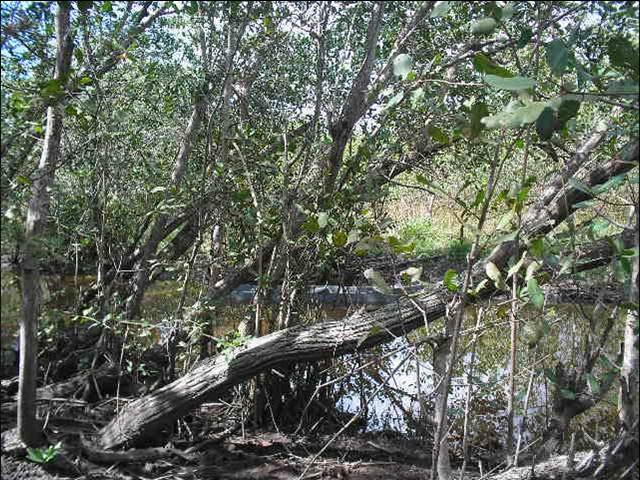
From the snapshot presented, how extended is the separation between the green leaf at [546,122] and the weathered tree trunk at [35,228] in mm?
1531

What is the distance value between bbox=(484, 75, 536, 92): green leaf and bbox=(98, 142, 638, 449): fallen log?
1.57 m

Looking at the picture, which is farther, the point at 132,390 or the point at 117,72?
the point at 132,390

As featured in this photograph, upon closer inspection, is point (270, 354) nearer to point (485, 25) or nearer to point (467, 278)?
point (467, 278)

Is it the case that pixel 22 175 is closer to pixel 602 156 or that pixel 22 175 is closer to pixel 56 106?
pixel 56 106

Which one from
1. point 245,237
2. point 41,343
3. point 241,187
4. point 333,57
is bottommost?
point 41,343

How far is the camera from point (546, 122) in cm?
160

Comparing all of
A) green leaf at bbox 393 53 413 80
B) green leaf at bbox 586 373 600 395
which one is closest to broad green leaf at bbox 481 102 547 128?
green leaf at bbox 393 53 413 80

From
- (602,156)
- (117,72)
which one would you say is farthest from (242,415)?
(602,156)

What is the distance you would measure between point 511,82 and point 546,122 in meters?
0.13

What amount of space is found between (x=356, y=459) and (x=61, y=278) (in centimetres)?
246

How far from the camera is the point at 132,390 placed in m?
3.76

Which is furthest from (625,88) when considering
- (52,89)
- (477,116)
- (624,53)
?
(52,89)

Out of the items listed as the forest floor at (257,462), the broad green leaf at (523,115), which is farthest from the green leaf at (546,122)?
the forest floor at (257,462)

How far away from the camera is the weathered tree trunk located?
225 cm
